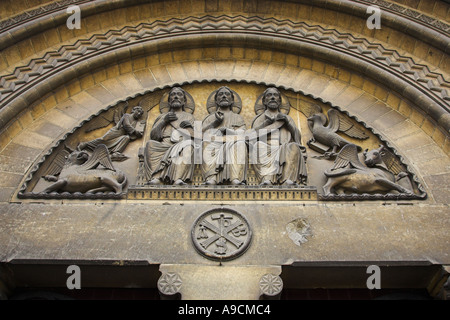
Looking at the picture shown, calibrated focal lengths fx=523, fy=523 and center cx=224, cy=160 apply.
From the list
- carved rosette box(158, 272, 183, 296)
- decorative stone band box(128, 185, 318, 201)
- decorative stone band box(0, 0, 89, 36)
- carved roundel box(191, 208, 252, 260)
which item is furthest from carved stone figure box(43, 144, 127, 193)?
decorative stone band box(0, 0, 89, 36)

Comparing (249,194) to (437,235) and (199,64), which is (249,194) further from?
(199,64)

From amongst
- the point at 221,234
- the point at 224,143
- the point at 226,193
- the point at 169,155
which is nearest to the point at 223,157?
the point at 224,143

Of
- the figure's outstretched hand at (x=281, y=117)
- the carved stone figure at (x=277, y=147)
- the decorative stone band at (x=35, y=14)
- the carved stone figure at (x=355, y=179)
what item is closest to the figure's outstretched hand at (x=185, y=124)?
the carved stone figure at (x=277, y=147)

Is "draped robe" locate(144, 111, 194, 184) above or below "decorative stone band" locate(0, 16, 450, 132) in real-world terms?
below

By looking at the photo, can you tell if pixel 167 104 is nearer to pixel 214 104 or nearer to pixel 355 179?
pixel 214 104

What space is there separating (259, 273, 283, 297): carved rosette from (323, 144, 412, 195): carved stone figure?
67.6 inches

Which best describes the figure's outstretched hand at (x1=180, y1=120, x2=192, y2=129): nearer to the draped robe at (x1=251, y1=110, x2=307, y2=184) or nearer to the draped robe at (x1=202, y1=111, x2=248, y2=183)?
the draped robe at (x1=202, y1=111, x2=248, y2=183)

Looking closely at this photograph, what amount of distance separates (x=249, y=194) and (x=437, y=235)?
2414 mm

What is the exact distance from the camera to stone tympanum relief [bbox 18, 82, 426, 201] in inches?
282

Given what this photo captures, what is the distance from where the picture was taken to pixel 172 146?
7.81 meters

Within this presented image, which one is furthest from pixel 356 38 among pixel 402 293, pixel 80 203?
pixel 80 203

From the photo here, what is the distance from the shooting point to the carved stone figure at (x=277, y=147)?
7.40 metres

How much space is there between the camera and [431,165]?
7.47 meters

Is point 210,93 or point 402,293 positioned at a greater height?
point 210,93
